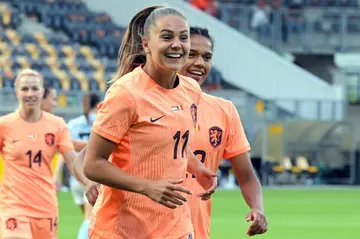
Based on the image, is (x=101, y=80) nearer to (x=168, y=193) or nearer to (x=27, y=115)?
(x=27, y=115)

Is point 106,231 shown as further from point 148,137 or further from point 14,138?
point 14,138

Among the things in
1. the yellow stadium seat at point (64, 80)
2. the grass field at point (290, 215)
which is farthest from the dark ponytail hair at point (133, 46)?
the yellow stadium seat at point (64, 80)

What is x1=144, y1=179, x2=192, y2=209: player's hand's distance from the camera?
4703 mm

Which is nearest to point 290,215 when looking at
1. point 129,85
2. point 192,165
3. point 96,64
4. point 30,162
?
point 30,162

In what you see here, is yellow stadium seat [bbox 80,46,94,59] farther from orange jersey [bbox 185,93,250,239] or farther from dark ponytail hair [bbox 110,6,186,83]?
dark ponytail hair [bbox 110,6,186,83]

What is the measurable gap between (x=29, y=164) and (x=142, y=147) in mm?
4511

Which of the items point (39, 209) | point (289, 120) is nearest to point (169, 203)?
point (39, 209)

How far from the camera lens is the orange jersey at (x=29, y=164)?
9.22 m

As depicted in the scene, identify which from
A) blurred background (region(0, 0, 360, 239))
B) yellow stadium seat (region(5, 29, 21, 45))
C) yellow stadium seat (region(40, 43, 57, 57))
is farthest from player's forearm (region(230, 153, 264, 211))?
yellow stadium seat (region(5, 29, 21, 45))

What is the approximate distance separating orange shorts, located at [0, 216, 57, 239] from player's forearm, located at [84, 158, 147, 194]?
13.4 ft

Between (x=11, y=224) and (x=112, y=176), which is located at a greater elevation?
(x=112, y=176)

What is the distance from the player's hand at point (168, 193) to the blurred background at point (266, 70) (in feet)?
50.8

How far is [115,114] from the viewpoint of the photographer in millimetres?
4906

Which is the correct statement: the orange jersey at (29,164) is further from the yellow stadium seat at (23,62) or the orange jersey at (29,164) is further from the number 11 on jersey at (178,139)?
the yellow stadium seat at (23,62)
